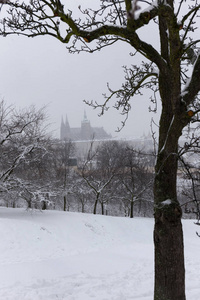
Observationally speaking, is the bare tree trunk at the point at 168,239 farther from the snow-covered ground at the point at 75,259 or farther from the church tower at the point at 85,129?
the church tower at the point at 85,129

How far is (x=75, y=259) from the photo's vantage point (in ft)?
29.2

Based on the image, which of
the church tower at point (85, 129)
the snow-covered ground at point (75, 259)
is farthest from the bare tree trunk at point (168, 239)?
the church tower at point (85, 129)

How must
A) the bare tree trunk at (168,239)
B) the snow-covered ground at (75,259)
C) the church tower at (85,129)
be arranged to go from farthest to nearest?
1. the church tower at (85,129)
2. the snow-covered ground at (75,259)
3. the bare tree trunk at (168,239)

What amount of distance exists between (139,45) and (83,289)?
5.53 m

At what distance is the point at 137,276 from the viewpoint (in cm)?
730

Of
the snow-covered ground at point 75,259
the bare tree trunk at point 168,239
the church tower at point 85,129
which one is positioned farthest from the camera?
the church tower at point 85,129

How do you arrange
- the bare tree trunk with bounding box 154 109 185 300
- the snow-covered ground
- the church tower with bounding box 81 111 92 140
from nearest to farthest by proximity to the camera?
the bare tree trunk with bounding box 154 109 185 300 → the snow-covered ground → the church tower with bounding box 81 111 92 140

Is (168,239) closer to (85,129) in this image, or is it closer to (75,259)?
(75,259)

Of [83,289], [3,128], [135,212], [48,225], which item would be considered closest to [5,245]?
[48,225]

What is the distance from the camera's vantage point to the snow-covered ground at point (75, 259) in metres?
5.98

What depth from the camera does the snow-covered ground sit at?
5.98 meters

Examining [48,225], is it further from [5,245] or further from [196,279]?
[196,279]

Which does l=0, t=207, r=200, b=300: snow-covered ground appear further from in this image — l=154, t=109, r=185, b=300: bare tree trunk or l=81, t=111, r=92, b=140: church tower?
l=81, t=111, r=92, b=140: church tower


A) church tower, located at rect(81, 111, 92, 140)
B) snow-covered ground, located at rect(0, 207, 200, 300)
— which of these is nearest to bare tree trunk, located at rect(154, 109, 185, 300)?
snow-covered ground, located at rect(0, 207, 200, 300)
